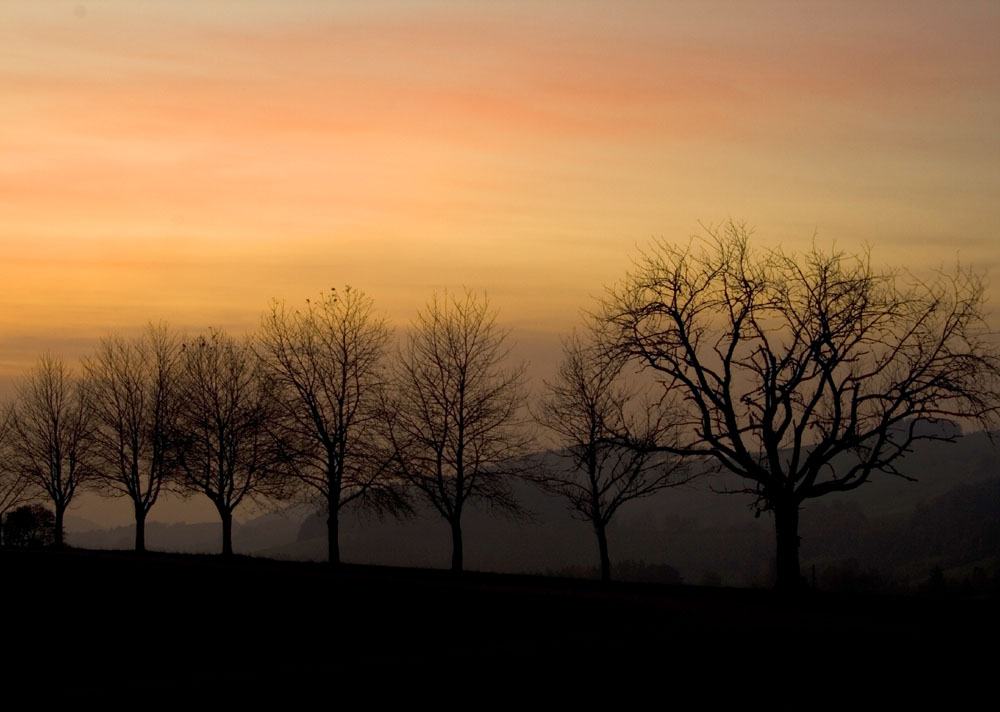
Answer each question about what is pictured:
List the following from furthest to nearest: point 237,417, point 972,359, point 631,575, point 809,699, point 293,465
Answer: point 631,575
point 237,417
point 293,465
point 972,359
point 809,699

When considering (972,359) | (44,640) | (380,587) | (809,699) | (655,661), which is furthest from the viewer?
(972,359)

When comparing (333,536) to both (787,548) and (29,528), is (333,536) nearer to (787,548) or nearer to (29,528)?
(787,548)

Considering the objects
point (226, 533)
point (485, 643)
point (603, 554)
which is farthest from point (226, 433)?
point (485, 643)

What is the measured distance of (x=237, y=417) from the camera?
167 ft

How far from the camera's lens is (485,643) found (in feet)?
62.3

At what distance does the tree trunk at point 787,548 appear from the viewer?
3059 cm

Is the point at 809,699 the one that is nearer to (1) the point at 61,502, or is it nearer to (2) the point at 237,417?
(2) the point at 237,417

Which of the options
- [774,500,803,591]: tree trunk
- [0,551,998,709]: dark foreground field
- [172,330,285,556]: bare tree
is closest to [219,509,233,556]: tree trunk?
[172,330,285,556]: bare tree

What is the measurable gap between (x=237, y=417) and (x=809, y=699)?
132 feet

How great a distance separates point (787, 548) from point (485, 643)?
14629mm

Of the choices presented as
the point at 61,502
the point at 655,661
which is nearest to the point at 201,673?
the point at 655,661

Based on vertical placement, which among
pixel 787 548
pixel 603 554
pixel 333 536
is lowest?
pixel 603 554

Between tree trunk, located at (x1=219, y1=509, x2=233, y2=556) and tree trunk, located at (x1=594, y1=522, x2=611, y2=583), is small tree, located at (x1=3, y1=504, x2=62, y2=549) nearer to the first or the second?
tree trunk, located at (x1=219, y1=509, x2=233, y2=556)

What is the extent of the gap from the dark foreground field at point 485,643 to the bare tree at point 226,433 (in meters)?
19.4
